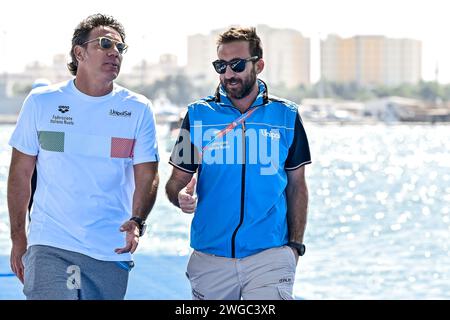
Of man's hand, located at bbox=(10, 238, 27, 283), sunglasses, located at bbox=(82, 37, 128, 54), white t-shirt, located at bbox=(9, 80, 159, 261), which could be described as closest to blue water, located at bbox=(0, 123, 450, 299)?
man's hand, located at bbox=(10, 238, 27, 283)

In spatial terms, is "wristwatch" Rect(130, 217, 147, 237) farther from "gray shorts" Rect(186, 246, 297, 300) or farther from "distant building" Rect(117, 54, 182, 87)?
"distant building" Rect(117, 54, 182, 87)

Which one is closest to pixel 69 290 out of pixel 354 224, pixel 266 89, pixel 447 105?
pixel 266 89

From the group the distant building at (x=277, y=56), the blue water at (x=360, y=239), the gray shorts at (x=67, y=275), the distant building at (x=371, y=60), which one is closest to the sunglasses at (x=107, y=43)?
the gray shorts at (x=67, y=275)

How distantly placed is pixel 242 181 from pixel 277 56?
13360 centimetres

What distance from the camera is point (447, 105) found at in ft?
388

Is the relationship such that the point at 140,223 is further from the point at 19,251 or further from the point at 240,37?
the point at 240,37

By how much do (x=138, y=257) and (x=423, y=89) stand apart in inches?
4728

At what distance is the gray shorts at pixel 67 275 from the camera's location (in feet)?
13.5

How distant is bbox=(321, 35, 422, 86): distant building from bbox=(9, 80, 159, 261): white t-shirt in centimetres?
13622

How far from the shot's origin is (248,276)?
13.9 feet

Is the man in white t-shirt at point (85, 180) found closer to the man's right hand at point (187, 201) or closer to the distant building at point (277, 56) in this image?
the man's right hand at point (187, 201)

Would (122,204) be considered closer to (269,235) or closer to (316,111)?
(269,235)

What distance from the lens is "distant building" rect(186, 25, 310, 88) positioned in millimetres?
129750

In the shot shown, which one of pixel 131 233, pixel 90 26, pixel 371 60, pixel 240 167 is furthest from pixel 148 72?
pixel 131 233
